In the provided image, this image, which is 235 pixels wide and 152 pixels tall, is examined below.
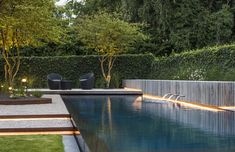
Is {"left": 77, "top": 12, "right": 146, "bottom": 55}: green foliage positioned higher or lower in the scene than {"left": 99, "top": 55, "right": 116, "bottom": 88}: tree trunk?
higher

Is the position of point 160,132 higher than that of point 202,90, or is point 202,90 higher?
point 202,90

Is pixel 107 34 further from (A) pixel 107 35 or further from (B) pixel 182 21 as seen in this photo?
(B) pixel 182 21

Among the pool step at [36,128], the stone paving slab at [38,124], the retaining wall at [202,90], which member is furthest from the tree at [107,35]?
the pool step at [36,128]

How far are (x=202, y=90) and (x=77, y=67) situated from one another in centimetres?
1354

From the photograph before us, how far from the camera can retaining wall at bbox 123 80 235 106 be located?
1268 centimetres

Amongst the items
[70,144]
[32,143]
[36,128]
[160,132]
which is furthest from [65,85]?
[32,143]

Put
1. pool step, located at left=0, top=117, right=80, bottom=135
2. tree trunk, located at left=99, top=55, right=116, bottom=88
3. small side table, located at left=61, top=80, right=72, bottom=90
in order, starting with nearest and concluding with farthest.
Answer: pool step, located at left=0, top=117, right=80, bottom=135 < small side table, located at left=61, top=80, right=72, bottom=90 < tree trunk, located at left=99, top=55, right=116, bottom=88

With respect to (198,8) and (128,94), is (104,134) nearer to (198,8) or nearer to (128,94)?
(128,94)

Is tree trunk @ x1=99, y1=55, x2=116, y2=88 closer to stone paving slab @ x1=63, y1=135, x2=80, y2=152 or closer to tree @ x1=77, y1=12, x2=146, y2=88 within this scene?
tree @ x1=77, y1=12, x2=146, y2=88

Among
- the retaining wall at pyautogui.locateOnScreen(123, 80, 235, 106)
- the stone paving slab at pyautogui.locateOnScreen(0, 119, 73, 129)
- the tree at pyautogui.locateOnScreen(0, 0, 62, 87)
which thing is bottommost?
the stone paving slab at pyautogui.locateOnScreen(0, 119, 73, 129)

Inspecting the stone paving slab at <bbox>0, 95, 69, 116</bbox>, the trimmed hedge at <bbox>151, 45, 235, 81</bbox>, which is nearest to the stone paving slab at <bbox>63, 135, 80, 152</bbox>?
the stone paving slab at <bbox>0, 95, 69, 116</bbox>

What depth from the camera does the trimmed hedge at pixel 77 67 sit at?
87.8ft

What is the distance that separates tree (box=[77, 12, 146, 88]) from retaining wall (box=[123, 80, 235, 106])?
234 inches

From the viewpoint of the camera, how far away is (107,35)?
84.2 feet
